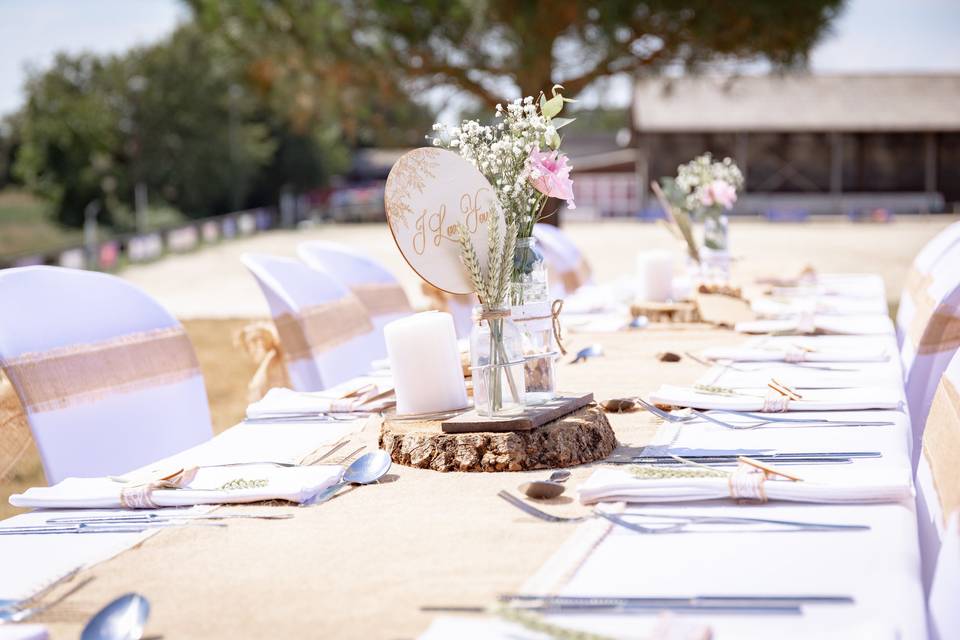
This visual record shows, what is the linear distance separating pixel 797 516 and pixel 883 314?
8.06 feet

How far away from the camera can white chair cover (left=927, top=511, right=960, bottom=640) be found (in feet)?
3.61

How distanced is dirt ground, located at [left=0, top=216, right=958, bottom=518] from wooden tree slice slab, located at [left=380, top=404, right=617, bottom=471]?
2991 millimetres

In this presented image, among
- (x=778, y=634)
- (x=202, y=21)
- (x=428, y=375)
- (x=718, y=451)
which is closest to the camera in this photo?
(x=778, y=634)

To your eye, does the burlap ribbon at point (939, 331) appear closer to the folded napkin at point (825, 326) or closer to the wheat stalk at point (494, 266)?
the folded napkin at point (825, 326)

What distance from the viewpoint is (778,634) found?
3.38 ft

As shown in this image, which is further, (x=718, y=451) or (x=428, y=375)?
(x=428, y=375)

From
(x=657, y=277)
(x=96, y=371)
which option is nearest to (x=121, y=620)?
(x=96, y=371)

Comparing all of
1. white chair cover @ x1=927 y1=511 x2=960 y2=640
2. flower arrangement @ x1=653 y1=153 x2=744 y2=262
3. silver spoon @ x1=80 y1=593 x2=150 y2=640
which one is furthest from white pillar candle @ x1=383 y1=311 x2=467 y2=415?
flower arrangement @ x1=653 y1=153 x2=744 y2=262

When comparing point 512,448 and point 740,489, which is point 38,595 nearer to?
point 512,448

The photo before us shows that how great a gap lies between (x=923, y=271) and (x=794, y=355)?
1.81 meters

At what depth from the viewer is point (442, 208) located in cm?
190

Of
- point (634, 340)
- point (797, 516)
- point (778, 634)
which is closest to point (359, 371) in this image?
point (634, 340)

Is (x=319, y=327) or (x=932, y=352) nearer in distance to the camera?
(x=932, y=352)

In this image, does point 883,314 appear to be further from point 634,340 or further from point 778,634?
point 778,634
